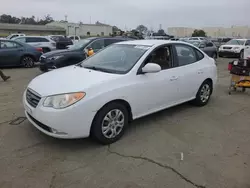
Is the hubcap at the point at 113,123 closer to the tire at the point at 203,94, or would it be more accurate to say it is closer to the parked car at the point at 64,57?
the tire at the point at 203,94

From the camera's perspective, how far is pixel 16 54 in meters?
11.5

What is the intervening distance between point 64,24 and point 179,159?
6587cm

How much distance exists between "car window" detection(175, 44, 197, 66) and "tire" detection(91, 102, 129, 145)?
72.1 inches

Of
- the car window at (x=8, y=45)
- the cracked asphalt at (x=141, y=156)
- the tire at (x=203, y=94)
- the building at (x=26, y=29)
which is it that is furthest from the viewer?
the building at (x=26, y=29)

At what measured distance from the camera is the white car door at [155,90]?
3968 mm

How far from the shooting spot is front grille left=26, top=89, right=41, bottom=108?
138 inches

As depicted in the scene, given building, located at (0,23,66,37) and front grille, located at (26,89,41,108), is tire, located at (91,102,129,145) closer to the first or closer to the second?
front grille, located at (26,89,41,108)

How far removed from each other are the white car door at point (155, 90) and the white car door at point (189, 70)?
0.21 meters

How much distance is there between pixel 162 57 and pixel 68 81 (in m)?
1.90

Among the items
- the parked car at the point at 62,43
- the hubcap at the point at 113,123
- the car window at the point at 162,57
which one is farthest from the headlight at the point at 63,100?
the parked car at the point at 62,43

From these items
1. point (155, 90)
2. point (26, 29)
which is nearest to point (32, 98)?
point (155, 90)

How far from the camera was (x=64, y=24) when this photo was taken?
6391 cm

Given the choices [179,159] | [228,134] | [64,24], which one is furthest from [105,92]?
[64,24]

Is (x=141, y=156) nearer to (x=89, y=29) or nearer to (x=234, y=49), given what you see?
(x=234, y=49)
